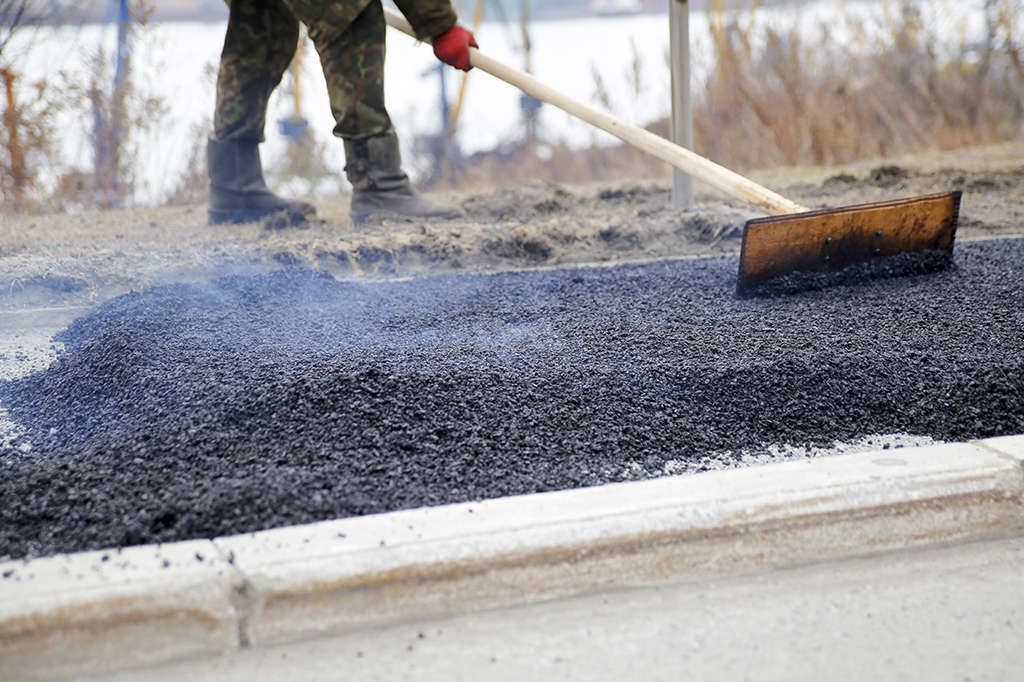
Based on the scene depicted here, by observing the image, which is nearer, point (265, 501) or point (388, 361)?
point (265, 501)

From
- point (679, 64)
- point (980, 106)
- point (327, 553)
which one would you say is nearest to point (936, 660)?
point (327, 553)

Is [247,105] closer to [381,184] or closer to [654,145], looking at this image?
[381,184]

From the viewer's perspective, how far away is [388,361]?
214cm

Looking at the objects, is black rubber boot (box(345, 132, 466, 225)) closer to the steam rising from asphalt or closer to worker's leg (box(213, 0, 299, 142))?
worker's leg (box(213, 0, 299, 142))

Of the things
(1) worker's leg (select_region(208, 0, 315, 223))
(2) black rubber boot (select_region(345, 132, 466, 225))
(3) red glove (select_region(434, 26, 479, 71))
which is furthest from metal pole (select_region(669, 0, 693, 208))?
(1) worker's leg (select_region(208, 0, 315, 223))

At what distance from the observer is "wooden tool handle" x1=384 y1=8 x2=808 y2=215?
305 cm

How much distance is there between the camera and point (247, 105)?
13.7ft

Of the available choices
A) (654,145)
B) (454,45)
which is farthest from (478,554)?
(454,45)

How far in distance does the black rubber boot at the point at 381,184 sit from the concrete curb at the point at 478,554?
10.0ft

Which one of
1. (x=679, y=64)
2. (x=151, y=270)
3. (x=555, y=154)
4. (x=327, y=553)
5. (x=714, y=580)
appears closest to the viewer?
(x=327, y=553)

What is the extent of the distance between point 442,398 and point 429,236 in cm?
194

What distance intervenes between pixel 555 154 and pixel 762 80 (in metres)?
2.56

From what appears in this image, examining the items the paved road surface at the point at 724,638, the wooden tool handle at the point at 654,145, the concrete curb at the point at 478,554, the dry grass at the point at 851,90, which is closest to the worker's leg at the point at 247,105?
the wooden tool handle at the point at 654,145

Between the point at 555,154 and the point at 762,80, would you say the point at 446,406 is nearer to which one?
the point at 762,80
